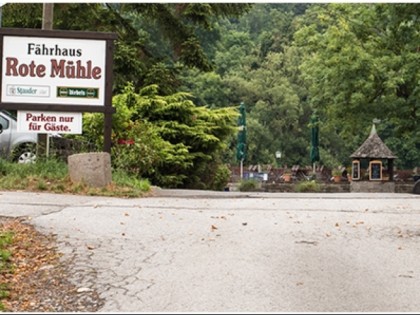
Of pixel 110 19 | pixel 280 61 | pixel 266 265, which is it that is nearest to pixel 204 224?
pixel 266 265

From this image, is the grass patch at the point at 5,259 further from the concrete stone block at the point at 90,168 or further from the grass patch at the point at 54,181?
the concrete stone block at the point at 90,168

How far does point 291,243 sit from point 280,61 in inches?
2228

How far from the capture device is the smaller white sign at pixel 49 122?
12.6 metres

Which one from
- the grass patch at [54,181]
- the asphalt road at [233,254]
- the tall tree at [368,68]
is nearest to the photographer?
the asphalt road at [233,254]

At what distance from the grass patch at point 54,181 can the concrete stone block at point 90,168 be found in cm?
13

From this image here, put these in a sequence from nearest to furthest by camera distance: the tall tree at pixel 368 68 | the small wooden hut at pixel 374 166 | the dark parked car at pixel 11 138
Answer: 1. the dark parked car at pixel 11 138
2. the tall tree at pixel 368 68
3. the small wooden hut at pixel 374 166

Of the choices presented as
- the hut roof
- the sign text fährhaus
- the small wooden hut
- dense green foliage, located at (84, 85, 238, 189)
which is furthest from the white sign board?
the hut roof

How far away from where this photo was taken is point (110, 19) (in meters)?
19.3

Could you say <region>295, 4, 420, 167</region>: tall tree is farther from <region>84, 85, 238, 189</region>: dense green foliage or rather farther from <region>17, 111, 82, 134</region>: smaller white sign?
<region>17, 111, 82, 134</region>: smaller white sign

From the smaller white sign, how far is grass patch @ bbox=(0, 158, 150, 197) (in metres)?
0.69

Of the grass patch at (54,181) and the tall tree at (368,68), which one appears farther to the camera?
the tall tree at (368,68)

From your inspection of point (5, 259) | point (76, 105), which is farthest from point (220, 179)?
point (5, 259)

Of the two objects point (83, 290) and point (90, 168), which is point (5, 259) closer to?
point (83, 290)

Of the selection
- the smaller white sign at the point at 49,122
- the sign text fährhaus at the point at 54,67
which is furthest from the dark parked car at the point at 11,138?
the sign text fährhaus at the point at 54,67
